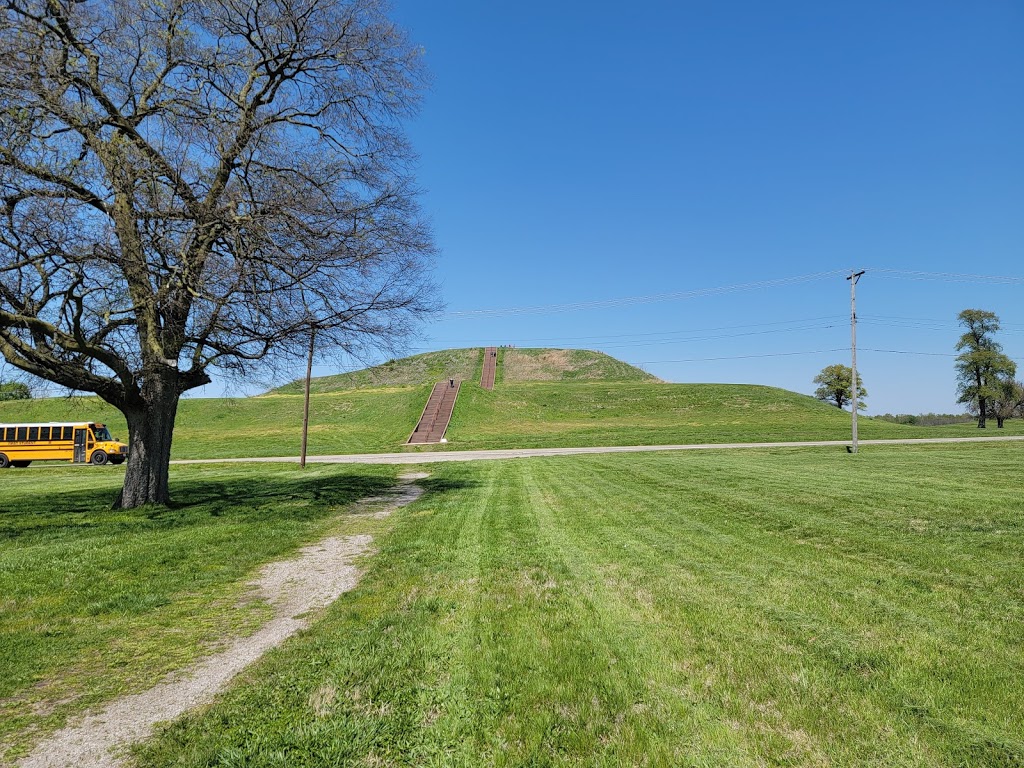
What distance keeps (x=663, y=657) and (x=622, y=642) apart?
0.43 m

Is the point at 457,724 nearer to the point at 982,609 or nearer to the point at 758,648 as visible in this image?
the point at 758,648

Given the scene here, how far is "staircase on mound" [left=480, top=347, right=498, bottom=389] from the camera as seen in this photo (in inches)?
2744

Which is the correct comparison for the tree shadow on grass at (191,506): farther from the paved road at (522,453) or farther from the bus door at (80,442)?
the bus door at (80,442)

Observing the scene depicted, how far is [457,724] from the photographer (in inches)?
130

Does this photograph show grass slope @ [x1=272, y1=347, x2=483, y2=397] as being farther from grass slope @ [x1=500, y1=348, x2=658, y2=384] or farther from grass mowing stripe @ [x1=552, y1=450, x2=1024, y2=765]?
grass mowing stripe @ [x1=552, y1=450, x2=1024, y2=765]

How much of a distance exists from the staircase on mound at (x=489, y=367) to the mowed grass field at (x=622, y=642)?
2297 inches

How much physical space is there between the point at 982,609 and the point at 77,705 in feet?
24.0

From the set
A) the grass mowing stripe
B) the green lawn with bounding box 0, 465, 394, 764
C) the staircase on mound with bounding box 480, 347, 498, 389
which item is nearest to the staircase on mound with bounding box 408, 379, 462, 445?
the staircase on mound with bounding box 480, 347, 498, 389

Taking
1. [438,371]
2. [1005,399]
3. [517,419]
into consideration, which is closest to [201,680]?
[517,419]

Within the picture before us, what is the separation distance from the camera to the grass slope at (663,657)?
3.07 m

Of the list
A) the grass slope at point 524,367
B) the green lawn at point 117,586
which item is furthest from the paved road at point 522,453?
the grass slope at point 524,367

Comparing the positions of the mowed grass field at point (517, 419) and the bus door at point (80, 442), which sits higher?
the mowed grass field at point (517, 419)

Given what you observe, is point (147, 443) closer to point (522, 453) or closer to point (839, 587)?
point (839, 587)

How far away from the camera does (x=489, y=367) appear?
262ft
